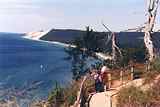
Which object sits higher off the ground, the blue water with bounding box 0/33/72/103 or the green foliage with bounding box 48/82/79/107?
the green foliage with bounding box 48/82/79/107

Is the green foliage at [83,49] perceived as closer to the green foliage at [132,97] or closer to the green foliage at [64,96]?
the green foliage at [64,96]

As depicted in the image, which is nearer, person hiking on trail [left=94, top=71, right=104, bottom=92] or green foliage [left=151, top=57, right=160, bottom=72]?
person hiking on trail [left=94, top=71, right=104, bottom=92]

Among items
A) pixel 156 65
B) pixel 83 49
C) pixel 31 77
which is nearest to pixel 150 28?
pixel 156 65

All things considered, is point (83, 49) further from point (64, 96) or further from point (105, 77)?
point (105, 77)

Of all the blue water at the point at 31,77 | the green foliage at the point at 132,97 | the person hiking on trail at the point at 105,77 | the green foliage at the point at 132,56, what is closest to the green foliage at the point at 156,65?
the person hiking on trail at the point at 105,77

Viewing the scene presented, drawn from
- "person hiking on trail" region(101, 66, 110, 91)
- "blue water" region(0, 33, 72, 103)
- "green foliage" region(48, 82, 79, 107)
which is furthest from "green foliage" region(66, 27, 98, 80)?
"person hiking on trail" region(101, 66, 110, 91)

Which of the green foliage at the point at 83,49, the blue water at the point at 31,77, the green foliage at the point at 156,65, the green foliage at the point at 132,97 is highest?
the green foliage at the point at 156,65

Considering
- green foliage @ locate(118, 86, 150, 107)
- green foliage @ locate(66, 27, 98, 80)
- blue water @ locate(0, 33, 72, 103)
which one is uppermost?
green foliage @ locate(118, 86, 150, 107)

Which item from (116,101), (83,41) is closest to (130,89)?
(116,101)

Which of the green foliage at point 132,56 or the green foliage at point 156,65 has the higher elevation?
the green foliage at point 156,65

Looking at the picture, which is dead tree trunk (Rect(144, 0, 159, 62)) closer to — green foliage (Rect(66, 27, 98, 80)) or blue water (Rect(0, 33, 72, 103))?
blue water (Rect(0, 33, 72, 103))

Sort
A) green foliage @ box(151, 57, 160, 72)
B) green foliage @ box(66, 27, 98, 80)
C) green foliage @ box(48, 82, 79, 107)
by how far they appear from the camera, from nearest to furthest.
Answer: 1. green foliage @ box(151, 57, 160, 72)
2. green foliage @ box(48, 82, 79, 107)
3. green foliage @ box(66, 27, 98, 80)

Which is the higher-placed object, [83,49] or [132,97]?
[132,97]

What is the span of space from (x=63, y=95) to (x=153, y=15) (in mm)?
5423
